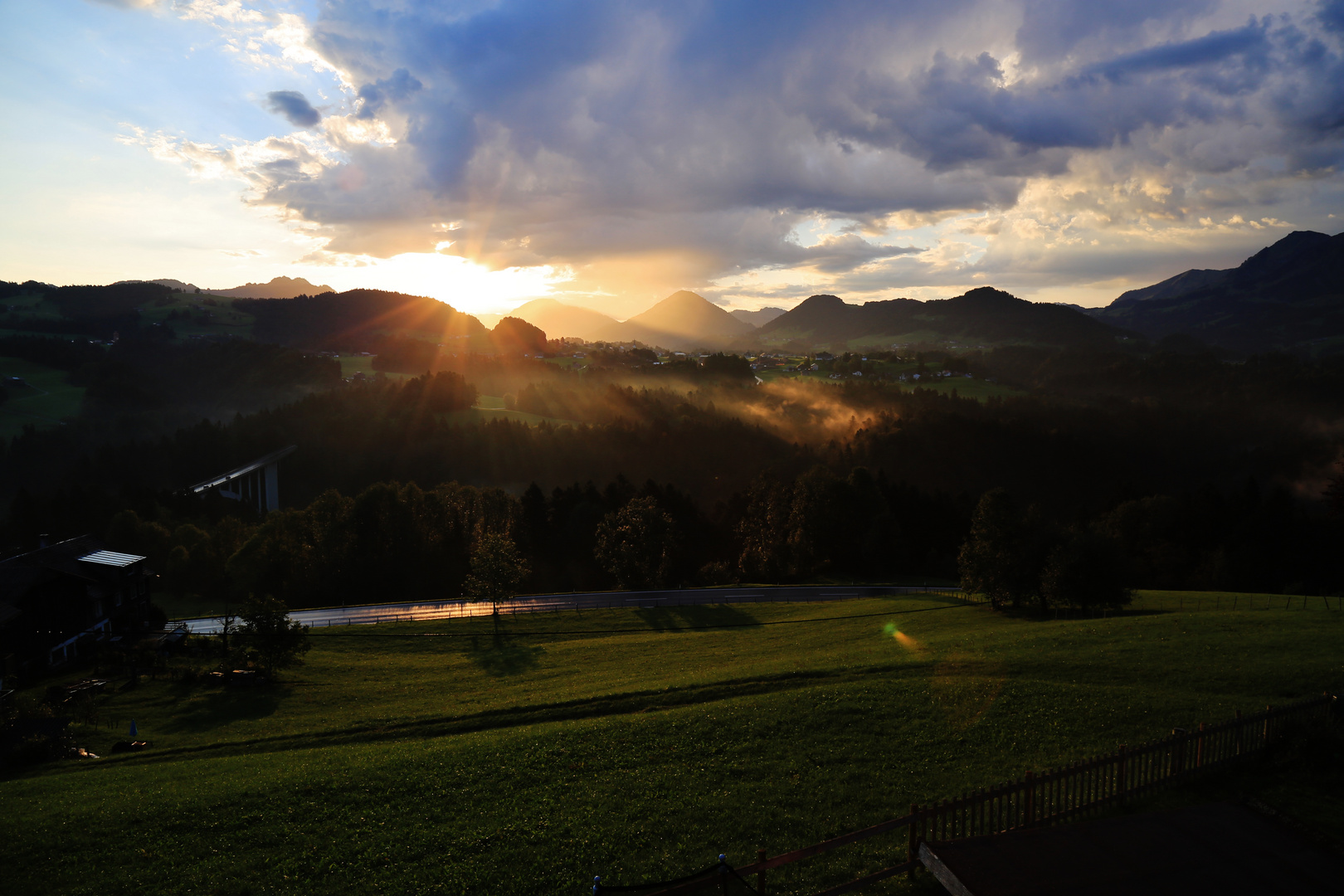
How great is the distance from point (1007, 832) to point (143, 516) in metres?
130

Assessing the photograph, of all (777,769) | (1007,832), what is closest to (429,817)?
(777,769)

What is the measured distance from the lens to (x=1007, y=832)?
12.8m

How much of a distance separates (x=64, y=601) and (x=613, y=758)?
55.8m

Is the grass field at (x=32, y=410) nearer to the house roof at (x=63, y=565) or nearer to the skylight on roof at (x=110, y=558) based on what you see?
the house roof at (x=63, y=565)

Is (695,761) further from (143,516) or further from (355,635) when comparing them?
(143,516)

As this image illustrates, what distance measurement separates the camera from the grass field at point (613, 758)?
15.4 meters

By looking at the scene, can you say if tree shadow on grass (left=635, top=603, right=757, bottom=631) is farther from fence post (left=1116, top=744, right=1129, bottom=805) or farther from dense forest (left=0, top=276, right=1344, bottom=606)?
fence post (left=1116, top=744, right=1129, bottom=805)

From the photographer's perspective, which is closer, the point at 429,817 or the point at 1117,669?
the point at 429,817

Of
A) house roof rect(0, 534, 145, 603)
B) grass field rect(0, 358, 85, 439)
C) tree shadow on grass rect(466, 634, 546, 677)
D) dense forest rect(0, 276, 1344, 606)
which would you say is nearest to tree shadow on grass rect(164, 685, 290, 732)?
tree shadow on grass rect(466, 634, 546, 677)

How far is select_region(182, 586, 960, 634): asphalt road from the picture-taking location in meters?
67.4

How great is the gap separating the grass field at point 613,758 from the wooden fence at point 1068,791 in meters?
1.18

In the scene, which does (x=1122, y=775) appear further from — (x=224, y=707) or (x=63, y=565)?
(x=63, y=565)

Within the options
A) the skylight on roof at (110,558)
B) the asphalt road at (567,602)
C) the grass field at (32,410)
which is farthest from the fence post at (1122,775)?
the grass field at (32,410)

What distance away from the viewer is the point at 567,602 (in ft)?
235
